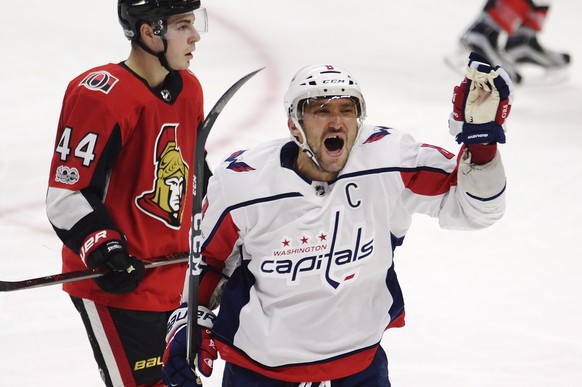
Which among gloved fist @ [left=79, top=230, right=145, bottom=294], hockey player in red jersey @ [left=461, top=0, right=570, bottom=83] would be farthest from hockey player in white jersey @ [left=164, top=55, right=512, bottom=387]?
hockey player in red jersey @ [left=461, top=0, right=570, bottom=83]

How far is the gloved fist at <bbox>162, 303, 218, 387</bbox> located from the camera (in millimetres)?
2723

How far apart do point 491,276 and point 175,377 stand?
2.14 meters

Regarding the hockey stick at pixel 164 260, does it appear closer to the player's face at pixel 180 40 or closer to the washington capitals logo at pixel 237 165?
the washington capitals logo at pixel 237 165

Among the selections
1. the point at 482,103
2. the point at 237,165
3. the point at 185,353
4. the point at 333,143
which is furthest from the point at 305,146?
the point at 185,353

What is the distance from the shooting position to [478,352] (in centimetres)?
408

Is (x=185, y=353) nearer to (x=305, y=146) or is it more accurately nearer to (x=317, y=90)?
(x=305, y=146)

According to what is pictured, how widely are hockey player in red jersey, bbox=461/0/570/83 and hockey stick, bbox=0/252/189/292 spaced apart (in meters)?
3.75

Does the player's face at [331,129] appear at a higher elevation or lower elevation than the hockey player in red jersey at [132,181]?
higher

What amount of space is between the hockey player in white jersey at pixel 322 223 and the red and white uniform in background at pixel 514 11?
408 cm

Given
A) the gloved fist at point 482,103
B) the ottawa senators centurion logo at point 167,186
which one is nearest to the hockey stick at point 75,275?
the ottawa senators centurion logo at point 167,186

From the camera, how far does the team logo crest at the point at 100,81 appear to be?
3051 millimetres

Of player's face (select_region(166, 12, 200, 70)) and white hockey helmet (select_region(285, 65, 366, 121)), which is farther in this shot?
player's face (select_region(166, 12, 200, 70))

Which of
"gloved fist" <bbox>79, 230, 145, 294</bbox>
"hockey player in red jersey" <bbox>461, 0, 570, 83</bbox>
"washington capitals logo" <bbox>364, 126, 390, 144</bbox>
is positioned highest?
"washington capitals logo" <bbox>364, 126, 390, 144</bbox>

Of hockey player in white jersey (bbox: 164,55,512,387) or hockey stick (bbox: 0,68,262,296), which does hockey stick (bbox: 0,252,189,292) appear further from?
hockey player in white jersey (bbox: 164,55,512,387)
